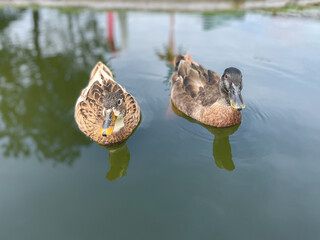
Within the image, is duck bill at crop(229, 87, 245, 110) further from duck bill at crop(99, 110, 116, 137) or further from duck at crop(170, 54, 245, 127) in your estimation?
duck bill at crop(99, 110, 116, 137)

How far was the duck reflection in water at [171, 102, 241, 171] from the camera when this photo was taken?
401 cm

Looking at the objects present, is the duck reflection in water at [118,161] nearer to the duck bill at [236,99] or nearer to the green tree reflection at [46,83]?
the green tree reflection at [46,83]

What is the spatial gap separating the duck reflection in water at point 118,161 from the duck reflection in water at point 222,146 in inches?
57.1

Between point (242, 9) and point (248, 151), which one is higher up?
point (242, 9)

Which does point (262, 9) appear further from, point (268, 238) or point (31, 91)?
point (268, 238)

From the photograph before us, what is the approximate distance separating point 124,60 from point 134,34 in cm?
237

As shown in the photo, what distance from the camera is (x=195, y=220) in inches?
124

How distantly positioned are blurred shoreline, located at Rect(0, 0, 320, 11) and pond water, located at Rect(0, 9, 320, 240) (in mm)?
4572

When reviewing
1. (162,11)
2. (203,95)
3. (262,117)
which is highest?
(162,11)

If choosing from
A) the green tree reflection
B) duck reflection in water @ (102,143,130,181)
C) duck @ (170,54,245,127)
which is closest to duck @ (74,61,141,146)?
duck reflection in water @ (102,143,130,181)

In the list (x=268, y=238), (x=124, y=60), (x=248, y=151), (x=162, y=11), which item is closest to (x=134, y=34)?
(x=124, y=60)

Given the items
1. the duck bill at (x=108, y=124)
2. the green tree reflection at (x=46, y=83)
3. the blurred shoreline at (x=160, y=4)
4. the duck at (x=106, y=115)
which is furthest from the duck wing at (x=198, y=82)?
the blurred shoreline at (x=160, y=4)

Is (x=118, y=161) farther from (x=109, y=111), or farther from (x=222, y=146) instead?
(x=222, y=146)

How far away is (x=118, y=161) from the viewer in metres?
4.14
